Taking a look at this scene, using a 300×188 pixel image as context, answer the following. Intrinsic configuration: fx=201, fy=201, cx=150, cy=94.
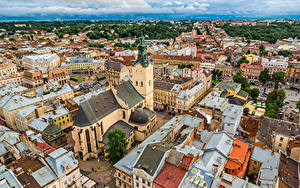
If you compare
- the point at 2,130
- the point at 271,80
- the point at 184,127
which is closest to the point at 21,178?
the point at 2,130

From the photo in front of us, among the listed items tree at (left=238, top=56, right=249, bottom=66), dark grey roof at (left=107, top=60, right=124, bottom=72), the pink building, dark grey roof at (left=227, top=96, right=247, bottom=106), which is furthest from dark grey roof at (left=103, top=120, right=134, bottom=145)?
tree at (left=238, top=56, right=249, bottom=66)

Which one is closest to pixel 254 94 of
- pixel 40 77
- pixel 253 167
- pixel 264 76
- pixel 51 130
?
pixel 264 76

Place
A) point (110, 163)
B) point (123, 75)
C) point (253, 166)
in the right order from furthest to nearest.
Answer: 1. point (123, 75)
2. point (110, 163)
3. point (253, 166)

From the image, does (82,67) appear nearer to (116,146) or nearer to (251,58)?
(116,146)

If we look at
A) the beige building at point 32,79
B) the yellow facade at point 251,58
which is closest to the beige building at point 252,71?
the yellow facade at point 251,58

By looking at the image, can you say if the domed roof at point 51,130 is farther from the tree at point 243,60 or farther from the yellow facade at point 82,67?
the tree at point 243,60

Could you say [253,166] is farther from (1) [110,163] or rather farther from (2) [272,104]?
(2) [272,104]
